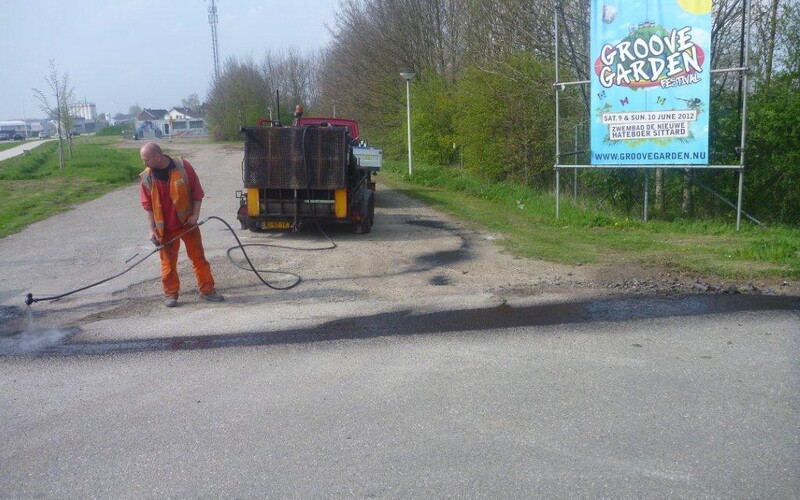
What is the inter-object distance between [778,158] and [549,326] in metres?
7.72

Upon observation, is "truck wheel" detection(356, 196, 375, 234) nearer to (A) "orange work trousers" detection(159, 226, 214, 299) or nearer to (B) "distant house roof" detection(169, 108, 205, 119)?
(A) "orange work trousers" detection(159, 226, 214, 299)

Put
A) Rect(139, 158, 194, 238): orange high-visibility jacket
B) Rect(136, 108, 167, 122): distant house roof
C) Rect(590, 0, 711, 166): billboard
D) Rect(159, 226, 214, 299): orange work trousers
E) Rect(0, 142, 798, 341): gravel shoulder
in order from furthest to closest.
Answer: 1. Rect(136, 108, 167, 122): distant house roof
2. Rect(590, 0, 711, 166): billboard
3. Rect(159, 226, 214, 299): orange work trousers
4. Rect(139, 158, 194, 238): orange high-visibility jacket
5. Rect(0, 142, 798, 341): gravel shoulder

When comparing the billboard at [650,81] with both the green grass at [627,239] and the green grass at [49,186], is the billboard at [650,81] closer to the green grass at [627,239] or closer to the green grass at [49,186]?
the green grass at [627,239]

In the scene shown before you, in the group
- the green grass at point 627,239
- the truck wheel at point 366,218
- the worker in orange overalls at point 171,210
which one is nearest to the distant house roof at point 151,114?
the green grass at point 627,239

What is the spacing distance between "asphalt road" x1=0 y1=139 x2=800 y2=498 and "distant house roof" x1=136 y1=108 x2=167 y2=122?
451ft

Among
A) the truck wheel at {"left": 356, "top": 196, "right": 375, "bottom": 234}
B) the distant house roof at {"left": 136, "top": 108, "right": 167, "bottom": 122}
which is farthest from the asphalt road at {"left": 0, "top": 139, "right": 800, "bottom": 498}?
the distant house roof at {"left": 136, "top": 108, "right": 167, "bottom": 122}

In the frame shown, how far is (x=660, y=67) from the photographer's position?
41.6 ft

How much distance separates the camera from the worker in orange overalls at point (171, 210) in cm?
830

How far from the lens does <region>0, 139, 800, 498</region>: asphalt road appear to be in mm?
4125

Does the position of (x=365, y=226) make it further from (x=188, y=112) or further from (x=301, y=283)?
(x=188, y=112)

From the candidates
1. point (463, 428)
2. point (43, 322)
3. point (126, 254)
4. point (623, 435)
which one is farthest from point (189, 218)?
point (623, 435)

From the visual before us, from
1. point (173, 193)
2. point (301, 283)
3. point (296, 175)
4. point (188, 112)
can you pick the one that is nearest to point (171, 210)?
point (173, 193)

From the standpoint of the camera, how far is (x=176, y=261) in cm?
852

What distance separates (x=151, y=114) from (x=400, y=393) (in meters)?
146
